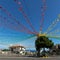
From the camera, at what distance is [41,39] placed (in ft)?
233

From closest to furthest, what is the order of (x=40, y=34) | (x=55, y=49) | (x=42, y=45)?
(x=42, y=45), (x=40, y=34), (x=55, y=49)

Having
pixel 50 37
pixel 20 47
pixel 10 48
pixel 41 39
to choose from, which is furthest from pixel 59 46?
pixel 10 48

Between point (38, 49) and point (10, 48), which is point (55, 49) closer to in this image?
point (38, 49)

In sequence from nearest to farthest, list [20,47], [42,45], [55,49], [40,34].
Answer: [42,45] → [40,34] → [55,49] → [20,47]

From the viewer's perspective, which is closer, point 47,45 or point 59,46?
point 47,45

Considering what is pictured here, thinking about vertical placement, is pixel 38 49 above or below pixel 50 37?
below

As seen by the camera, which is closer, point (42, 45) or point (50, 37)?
point (42, 45)

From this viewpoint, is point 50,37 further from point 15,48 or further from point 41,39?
→ point 15,48

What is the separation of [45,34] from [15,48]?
7126cm

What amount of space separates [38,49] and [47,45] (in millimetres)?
3662

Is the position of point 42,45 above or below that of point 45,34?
below

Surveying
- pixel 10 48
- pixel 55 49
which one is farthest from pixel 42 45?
pixel 10 48

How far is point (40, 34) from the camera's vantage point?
7394 cm

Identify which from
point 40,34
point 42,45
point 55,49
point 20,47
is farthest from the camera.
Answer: point 20,47
